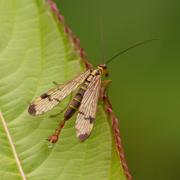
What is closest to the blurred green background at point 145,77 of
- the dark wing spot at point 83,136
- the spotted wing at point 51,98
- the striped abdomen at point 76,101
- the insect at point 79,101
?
the insect at point 79,101

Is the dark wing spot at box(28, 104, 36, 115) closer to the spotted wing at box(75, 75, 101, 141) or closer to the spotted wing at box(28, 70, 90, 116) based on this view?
the spotted wing at box(28, 70, 90, 116)

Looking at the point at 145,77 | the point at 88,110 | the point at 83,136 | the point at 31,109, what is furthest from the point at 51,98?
the point at 145,77

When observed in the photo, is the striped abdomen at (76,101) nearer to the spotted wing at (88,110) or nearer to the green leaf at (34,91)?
the spotted wing at (88,110)

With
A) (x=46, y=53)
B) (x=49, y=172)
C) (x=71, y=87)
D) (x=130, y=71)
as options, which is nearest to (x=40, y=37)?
(x=46, y=53)

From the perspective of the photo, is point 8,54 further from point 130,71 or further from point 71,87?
point 130,71

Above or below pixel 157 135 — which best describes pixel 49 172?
above

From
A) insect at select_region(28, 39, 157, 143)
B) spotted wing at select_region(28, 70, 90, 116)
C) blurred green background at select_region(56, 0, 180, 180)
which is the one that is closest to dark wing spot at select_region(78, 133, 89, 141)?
insect at select_region(28, 39, 157, 143)
